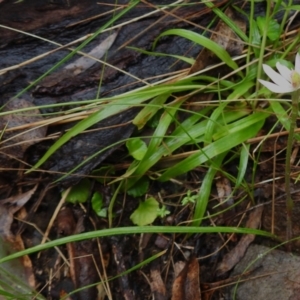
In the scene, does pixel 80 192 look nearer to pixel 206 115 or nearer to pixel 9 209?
pixel 9 209

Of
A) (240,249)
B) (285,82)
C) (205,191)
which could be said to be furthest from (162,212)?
(285,82)

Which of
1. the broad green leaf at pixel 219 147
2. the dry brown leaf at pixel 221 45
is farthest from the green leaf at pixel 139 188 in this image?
the dry brown leaf at pixel 221 45

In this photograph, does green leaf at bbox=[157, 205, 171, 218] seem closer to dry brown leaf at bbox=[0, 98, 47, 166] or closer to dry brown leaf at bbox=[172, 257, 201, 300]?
dry brown leaf at bbox=[172, 257, 201, 300]

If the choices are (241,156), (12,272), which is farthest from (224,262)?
(12,272)

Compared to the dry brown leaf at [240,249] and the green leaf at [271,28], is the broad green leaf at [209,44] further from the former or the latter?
the dry brown leaf at [240,249]

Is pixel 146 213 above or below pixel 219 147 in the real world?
below

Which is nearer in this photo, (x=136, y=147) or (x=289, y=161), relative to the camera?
(x=289, y=161)

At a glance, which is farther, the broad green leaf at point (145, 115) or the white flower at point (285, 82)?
the broad green leaf at point (145, 115)
